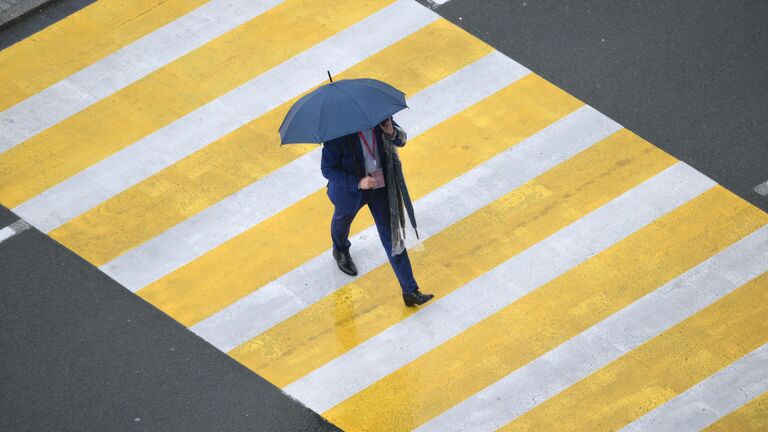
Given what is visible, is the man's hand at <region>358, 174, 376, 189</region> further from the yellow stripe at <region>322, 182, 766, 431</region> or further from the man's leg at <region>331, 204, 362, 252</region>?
the yellow stripe at <region>322, 182, 766, 431</region>

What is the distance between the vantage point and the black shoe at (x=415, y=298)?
1214 centimetres

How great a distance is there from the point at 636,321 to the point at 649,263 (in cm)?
64

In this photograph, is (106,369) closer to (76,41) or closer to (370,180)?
(370,180)

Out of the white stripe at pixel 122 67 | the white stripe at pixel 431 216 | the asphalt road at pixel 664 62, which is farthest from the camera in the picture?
the white stripe at pixel 122 67

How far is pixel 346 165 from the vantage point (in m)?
11.5

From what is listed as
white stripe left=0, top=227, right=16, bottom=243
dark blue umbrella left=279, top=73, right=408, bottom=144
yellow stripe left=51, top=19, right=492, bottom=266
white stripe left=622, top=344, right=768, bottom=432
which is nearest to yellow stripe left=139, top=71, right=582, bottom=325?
yellow stripe left=51, top=19, right=492, bottom=266

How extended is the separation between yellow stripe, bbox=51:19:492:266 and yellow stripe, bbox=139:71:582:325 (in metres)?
0.56

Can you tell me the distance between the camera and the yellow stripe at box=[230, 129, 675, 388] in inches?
472

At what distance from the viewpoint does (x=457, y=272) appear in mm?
12523

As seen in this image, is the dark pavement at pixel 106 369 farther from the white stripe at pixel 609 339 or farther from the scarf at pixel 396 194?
the scarf at pixel 396 194

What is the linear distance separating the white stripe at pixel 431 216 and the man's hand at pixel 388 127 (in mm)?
1678

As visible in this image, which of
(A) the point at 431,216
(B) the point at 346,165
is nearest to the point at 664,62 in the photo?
(A) the point at 431,216

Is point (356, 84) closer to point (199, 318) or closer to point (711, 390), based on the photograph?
point (199, 318)

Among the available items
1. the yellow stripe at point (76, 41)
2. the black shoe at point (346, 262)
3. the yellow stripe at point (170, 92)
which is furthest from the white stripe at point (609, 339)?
the yellow stripe at point (76, 41)
